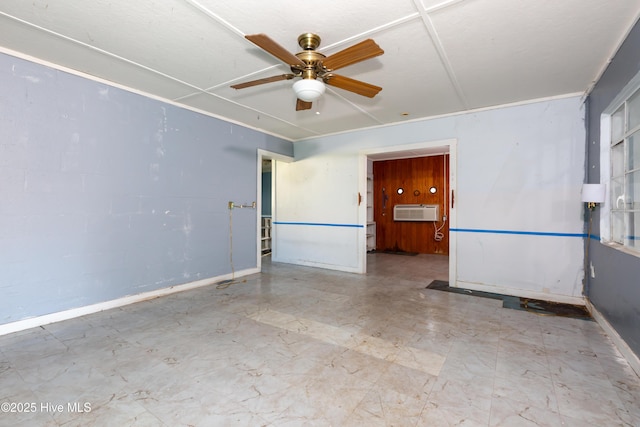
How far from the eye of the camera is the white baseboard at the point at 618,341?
6.54ft

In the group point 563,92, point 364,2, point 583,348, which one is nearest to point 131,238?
point 364,2

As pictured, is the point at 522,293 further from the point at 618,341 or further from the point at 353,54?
the point at 353,54

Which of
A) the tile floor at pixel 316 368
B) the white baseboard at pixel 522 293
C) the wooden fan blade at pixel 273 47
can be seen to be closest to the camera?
the tile floor at pixel 316 368

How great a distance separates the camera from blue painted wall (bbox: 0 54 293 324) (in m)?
2.65

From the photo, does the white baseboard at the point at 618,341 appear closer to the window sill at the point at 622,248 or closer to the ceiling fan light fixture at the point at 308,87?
the window sill at the point at 622,248

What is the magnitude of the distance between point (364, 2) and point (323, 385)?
2.55 metres

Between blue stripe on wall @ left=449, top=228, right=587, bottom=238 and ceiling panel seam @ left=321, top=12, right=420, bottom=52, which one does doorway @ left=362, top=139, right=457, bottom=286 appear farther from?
ceiling panel seam @ left=321, top=12, right=420, bottom=52

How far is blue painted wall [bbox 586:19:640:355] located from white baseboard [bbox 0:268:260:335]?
450cm

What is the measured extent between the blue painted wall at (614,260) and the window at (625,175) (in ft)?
0.46

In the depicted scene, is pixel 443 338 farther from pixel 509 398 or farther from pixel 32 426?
pixel 32 426

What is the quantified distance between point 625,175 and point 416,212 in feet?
16.0

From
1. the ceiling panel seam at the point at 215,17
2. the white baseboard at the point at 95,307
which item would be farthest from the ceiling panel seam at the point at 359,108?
the white baseboard at the point at 95,307

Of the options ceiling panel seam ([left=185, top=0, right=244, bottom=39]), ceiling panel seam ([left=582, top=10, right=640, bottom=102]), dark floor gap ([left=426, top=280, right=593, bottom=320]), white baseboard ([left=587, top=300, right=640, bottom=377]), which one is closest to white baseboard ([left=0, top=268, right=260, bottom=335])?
ceiling panel seam ([left=185, top=0, right=244, bottom=39])

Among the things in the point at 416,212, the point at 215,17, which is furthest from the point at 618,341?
the point at 416,212
